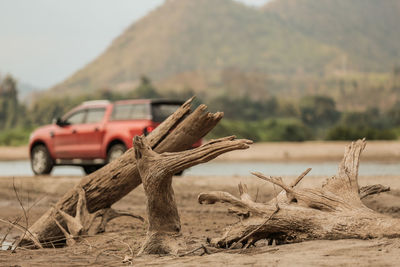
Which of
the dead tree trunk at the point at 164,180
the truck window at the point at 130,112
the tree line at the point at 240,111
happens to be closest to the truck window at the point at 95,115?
the truck window at the point at 130,112

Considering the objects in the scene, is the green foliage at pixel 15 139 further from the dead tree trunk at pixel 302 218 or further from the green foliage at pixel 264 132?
the dead tree trunk at pixel 302 218

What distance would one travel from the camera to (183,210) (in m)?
12.2

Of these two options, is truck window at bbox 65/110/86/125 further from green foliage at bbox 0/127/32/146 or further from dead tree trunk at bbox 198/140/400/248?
green foliage at bbox 0/127/32/146

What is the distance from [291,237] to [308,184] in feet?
20.6

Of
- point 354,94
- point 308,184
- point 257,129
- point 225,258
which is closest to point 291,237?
point 225,258

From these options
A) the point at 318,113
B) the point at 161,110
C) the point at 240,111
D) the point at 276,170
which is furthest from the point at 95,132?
the point at 318,113

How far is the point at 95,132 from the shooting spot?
Result: 674 inches

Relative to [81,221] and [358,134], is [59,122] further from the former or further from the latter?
[358,134]

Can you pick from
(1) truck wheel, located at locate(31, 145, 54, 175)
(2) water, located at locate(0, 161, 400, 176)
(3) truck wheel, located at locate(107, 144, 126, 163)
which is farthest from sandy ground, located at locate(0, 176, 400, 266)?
(2) water, located at locate(0, 161, 400, 176)

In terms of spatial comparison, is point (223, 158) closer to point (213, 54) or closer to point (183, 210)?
point (183, 210)

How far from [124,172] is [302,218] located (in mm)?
2634

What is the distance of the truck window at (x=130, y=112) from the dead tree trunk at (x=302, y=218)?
8.72 m

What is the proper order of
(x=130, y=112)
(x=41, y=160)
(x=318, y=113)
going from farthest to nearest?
(x=318, y=113)
(x=41, y=160)
(x=130, y=112)

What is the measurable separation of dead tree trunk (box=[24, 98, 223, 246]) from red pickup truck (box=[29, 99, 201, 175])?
649cm
